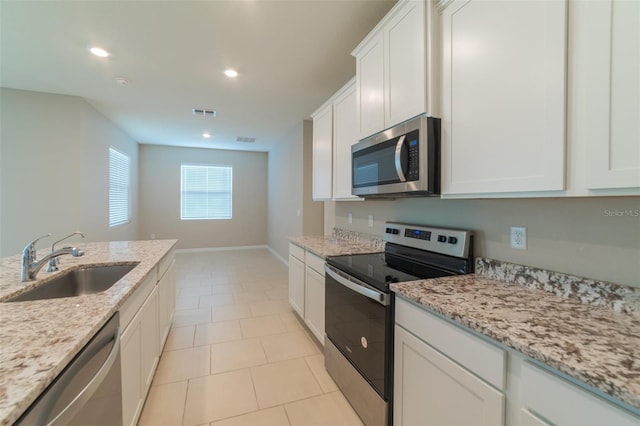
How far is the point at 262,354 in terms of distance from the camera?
2.36m

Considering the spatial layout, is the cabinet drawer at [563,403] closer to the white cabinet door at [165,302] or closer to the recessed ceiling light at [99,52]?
the white cabinet door at [165,302]

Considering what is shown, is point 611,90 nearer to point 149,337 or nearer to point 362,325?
point 362,325

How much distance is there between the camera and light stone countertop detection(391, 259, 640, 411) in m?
0.68

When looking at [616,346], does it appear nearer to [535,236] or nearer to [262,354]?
[535,236]

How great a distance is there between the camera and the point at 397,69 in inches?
66.2

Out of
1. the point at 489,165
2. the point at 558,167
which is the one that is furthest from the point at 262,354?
the point at 558,167

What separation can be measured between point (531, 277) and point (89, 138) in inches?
211

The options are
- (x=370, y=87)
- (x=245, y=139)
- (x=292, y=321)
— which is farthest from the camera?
(x=245, y=139)

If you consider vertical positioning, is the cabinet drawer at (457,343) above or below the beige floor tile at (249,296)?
above

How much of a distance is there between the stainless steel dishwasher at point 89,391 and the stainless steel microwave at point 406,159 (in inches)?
62.7

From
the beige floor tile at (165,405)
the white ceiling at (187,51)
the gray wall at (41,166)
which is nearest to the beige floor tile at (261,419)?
the beige floor tile at (165,405)

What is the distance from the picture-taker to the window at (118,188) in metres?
4.89

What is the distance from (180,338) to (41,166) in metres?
3.07

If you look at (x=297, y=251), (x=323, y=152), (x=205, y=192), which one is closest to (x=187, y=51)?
(x=323, y=152)
